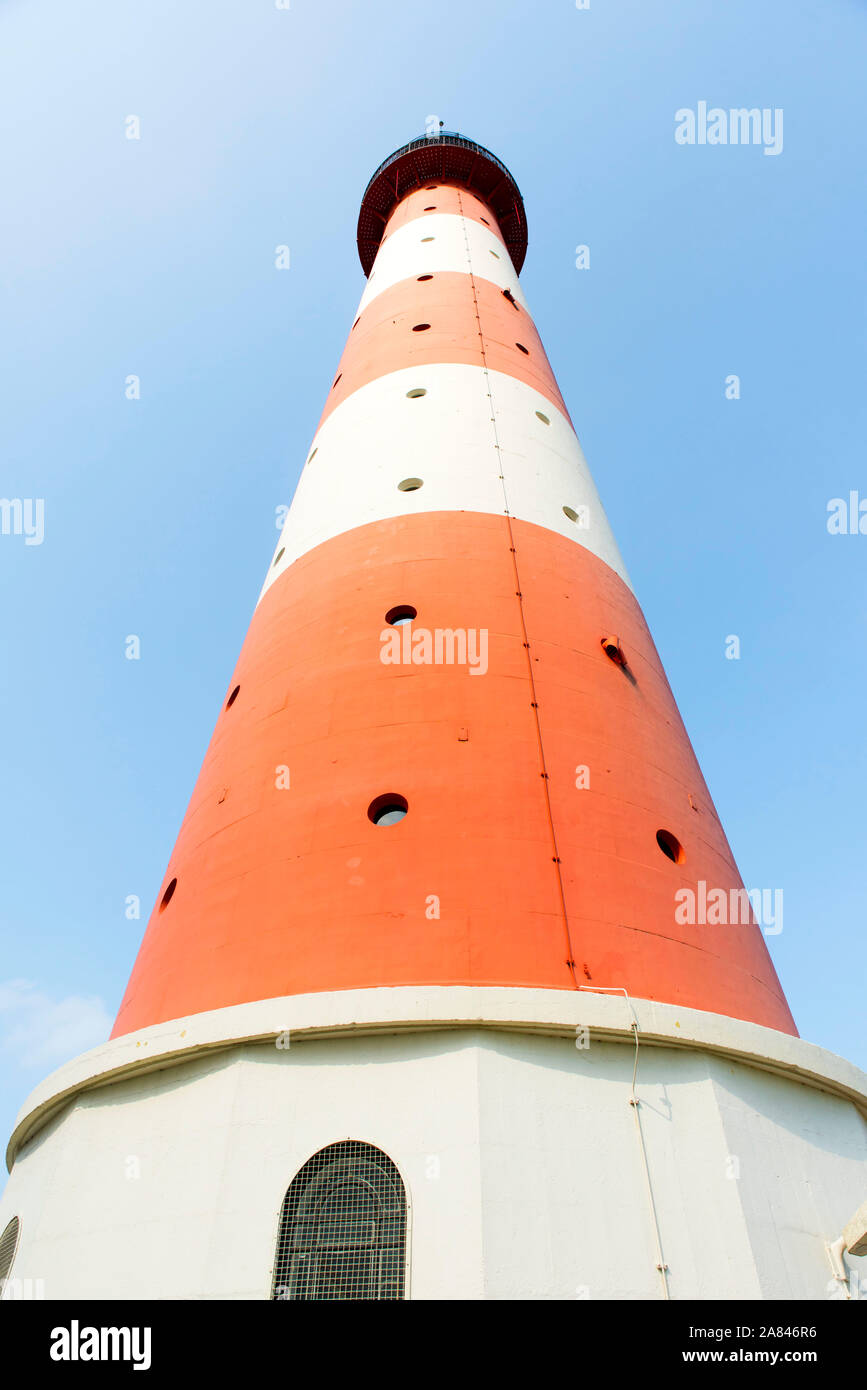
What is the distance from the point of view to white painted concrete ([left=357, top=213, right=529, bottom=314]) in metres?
20.2

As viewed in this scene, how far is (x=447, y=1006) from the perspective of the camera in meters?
7.18

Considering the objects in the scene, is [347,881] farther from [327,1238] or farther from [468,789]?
[327,1238]

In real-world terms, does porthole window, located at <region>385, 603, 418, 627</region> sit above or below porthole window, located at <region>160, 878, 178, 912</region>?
above

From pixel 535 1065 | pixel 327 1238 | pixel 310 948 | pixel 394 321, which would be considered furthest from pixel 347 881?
pixel 394 321

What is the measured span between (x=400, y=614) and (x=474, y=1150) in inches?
243

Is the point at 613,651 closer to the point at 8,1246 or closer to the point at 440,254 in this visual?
the point at 8,1246

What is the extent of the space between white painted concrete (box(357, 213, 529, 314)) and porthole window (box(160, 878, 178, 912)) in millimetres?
12877

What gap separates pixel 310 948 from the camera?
26.7 feet

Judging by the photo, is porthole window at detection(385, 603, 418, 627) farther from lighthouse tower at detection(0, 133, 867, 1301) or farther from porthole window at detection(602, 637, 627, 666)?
porthole window at detection(602, 637, 627, 666)

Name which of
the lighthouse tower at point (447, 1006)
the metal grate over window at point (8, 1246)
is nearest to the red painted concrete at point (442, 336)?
the lighthouse tower at point (447, 1006)

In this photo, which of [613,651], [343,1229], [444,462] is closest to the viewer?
[343,1229]

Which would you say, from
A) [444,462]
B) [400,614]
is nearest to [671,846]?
[400,614]

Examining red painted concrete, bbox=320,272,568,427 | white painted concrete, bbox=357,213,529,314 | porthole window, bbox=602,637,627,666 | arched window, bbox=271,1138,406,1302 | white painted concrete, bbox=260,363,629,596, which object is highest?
white painted concrete, bbox=357,213,529,314

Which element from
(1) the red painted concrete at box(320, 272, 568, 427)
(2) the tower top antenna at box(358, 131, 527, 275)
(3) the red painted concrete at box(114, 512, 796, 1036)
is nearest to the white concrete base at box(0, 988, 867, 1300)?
(3) the red painted concrete at box(114, 512, 796, 1036)
